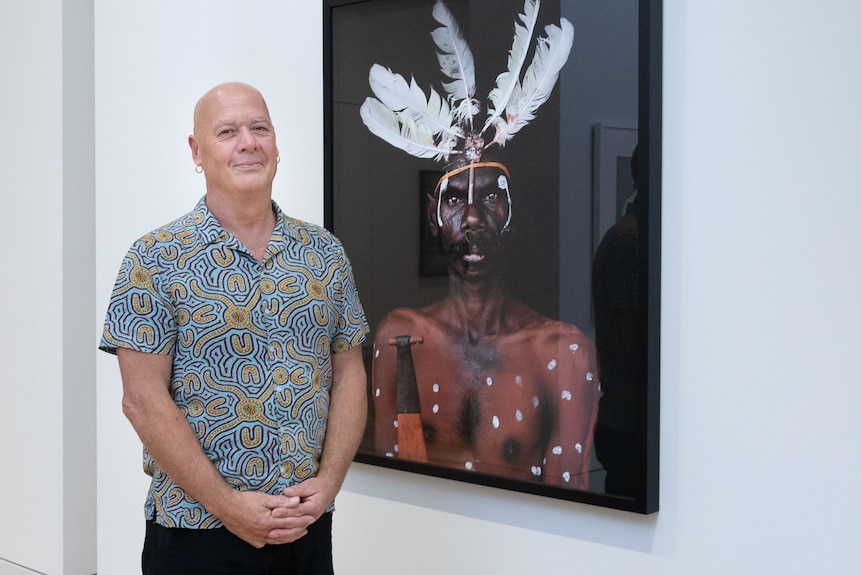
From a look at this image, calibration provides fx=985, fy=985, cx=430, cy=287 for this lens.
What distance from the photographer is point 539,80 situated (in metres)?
2.22

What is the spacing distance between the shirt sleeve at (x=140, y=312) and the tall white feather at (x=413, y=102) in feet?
2.86

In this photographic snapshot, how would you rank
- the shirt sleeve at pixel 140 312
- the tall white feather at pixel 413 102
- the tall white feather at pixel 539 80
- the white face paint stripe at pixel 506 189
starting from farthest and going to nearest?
the tall white feather at pixel 413 102
the white face paint stripe at pixel 506 189
the tall white feather at pixel 539 80
the shirt sleeve at pixel 140 312

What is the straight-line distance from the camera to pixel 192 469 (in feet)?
5.93

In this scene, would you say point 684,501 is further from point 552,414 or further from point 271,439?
point 271,439

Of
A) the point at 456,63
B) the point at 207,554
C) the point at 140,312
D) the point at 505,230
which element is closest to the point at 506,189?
the point at 505,230

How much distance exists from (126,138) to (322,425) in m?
1.78

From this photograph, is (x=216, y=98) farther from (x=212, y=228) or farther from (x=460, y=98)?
(x=460, y=98)

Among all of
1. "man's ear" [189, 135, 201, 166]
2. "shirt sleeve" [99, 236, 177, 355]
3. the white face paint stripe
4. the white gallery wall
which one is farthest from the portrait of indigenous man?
"shirt sleeve" [99, 236, 177, 355]

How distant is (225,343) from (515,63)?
946 millimetres

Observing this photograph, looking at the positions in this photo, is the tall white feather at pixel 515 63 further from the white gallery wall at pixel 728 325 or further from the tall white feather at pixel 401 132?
the white gallery wall at pixel 728 325

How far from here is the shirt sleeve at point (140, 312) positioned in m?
1.81

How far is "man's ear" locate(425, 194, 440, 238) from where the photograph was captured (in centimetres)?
245

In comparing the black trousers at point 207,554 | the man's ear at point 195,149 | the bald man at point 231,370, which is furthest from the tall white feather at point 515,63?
the black trousers at point 207,554

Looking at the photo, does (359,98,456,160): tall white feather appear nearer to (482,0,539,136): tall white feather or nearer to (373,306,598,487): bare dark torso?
(482,0,539,136): tall white feather
